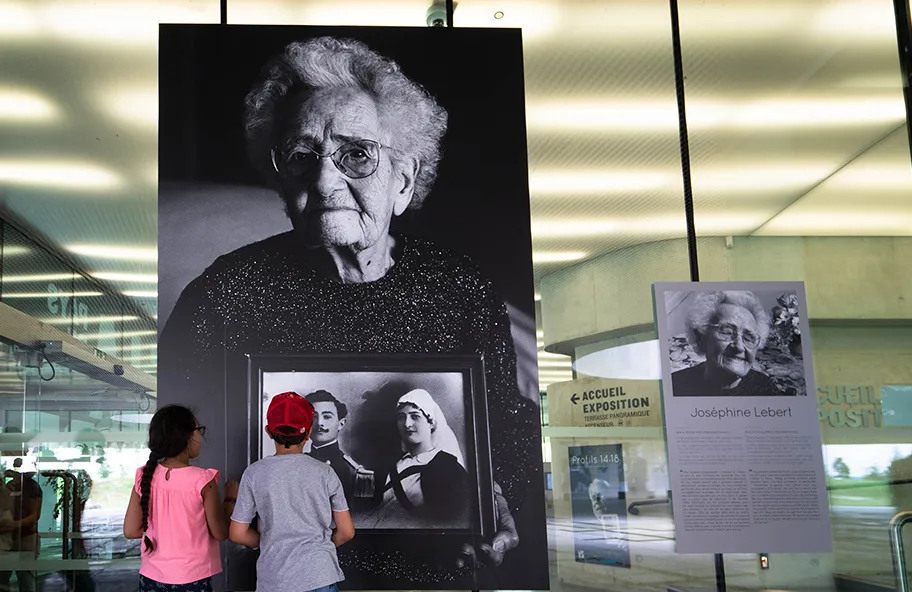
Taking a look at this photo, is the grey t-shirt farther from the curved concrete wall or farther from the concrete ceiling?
the curved concrete wall

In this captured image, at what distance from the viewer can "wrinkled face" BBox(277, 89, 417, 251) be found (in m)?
4.31

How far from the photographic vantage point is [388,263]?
170 inches

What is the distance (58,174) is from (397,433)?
2124 mm

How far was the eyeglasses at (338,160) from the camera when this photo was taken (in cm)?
434

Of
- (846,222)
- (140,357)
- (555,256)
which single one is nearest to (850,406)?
(846,222)

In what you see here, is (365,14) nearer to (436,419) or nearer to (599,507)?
(436,419)

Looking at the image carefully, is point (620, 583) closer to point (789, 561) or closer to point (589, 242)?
point (789, 561)

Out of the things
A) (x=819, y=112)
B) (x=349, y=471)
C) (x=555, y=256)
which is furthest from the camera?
(x=819, y=112)

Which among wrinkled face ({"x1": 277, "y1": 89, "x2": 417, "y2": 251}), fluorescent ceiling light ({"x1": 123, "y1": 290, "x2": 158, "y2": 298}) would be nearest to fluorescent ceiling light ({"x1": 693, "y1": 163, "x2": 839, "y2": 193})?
wrinkled face ({"x1": 277, "y1": 89, "x2": 417, "y2": 251})

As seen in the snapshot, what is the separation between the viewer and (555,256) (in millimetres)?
4555

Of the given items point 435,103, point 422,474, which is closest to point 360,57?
point 435,103

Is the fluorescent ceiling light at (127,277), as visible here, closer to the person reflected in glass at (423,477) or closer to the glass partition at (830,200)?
the person reflected in glass at (423,477)

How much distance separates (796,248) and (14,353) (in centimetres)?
409

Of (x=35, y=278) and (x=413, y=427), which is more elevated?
(x=35, y=278)
